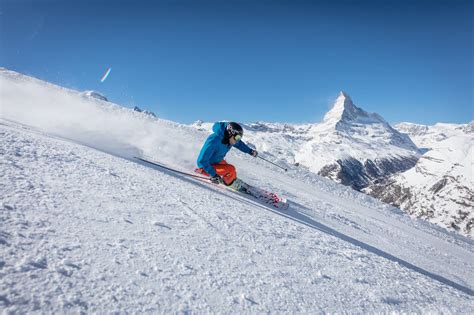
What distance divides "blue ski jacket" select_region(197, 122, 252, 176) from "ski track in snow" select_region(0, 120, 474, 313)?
1.86 metres

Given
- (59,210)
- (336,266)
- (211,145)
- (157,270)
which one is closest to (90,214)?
(59,210)

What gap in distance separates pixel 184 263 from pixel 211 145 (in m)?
5.80

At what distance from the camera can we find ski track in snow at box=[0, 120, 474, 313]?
2.65 m

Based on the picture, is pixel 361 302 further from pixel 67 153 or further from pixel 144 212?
pixel 67 153

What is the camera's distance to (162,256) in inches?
137

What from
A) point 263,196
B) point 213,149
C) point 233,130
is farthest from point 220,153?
point 263,196

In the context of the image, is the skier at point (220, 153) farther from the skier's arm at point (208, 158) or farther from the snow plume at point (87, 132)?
the snow plume at point (87, 132)

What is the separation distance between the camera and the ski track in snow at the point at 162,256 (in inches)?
104

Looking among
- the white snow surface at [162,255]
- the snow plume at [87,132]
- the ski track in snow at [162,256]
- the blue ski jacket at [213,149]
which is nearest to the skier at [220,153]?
the blue ski jacket at [213,149]

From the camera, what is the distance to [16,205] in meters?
3.69

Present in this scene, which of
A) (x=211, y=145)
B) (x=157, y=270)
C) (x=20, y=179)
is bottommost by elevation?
(x=157, y=270)

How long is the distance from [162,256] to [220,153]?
249 inches

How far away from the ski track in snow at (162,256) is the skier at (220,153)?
1888 mm

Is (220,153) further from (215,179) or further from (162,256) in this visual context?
(162,256)
